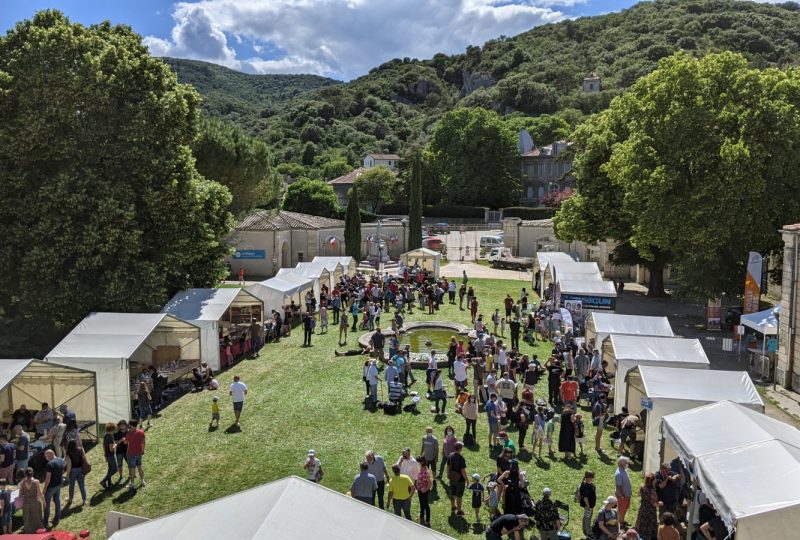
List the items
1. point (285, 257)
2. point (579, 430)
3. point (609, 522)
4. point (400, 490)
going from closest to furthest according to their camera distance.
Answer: point (609, 522) < point (400, 490) < point (579, 430) < point (285, 257)

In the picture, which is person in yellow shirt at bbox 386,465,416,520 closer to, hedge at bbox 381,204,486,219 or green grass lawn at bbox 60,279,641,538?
green grass lawn at bbox 60,279,641,538

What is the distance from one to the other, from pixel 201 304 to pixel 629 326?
12607 mm

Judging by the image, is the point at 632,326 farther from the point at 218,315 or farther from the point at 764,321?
the point at 218,315

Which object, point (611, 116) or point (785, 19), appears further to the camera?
point (785, 19)

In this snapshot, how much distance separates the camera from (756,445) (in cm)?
833

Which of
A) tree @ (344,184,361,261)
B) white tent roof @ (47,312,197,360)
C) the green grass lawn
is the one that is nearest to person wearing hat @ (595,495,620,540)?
the green grass lawn

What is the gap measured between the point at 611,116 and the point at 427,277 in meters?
12.1

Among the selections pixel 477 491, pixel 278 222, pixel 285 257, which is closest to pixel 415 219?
pixel 285 257

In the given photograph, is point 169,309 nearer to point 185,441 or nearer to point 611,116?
point 185,441

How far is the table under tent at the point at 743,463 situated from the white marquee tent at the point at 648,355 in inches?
134

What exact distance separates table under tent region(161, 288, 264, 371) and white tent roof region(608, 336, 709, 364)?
11.0 m

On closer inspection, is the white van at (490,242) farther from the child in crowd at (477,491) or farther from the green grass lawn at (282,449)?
the child in crowd at (477,491)

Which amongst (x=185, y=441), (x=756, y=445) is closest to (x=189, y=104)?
(x=185, y=441)

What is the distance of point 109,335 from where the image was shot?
15.4 m
